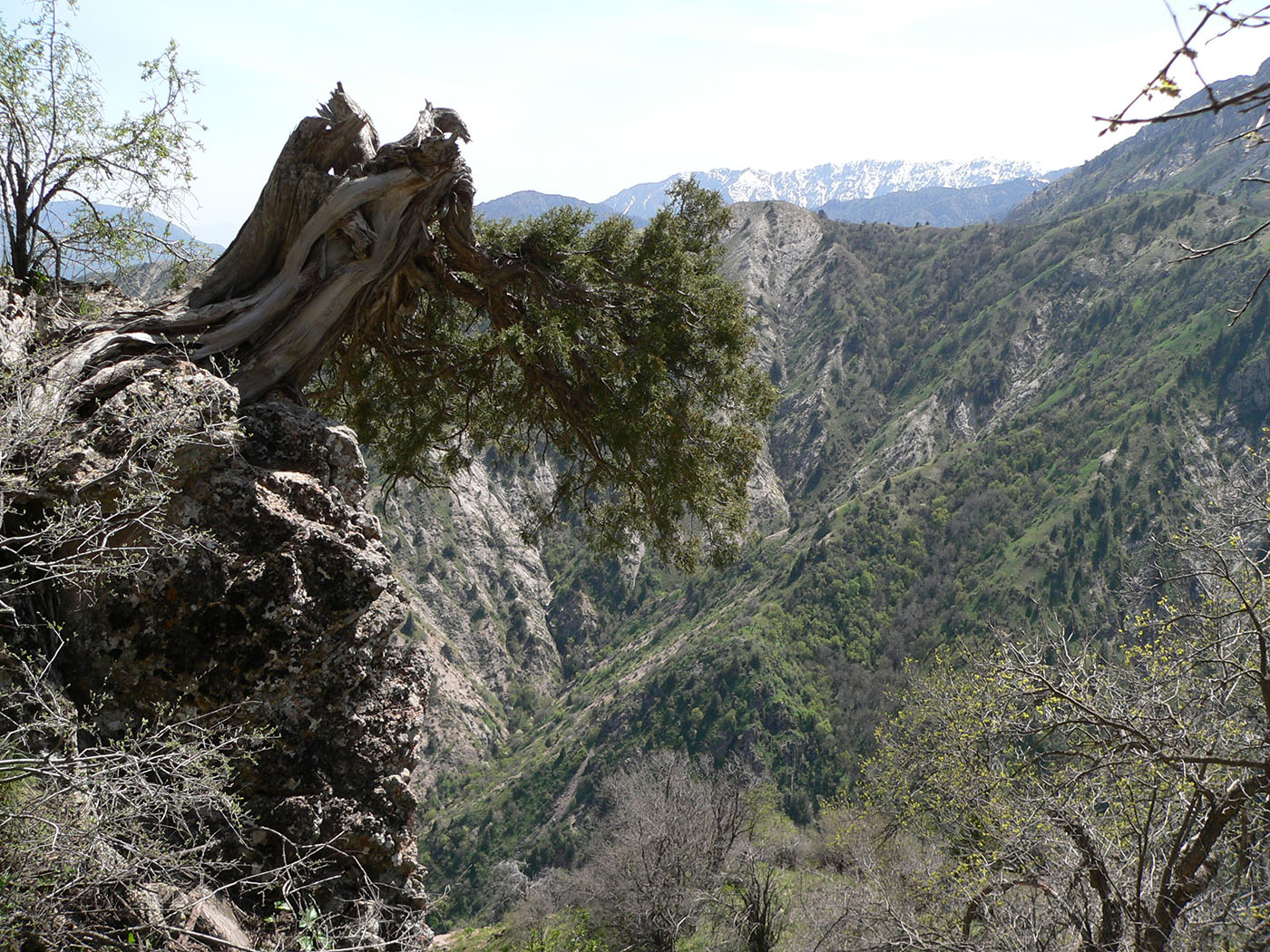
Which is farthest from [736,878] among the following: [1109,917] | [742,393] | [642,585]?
[642,585]

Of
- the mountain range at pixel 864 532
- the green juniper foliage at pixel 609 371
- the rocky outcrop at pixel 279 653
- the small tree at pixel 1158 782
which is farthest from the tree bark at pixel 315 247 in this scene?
the mountain range at pixel 864 532

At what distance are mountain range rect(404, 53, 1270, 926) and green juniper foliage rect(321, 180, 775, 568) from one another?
47488 millimetres

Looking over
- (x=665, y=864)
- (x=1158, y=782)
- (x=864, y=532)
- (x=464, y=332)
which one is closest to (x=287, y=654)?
(x=464, y=332)

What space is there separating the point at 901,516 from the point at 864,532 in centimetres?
530

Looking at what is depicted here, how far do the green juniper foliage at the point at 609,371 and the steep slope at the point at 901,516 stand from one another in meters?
59.1

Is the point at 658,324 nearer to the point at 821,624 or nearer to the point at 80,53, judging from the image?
the point at 80,53

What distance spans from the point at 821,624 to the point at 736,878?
73.5 meters

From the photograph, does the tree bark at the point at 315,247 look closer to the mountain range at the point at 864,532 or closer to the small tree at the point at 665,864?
the small tree at the point at 665,864

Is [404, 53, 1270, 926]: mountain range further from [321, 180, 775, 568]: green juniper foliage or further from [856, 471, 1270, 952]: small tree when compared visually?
[856, 471, 1270, 952]: small tree

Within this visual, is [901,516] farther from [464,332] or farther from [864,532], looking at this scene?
[464,332]

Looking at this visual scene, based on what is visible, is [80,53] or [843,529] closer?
[80,53]

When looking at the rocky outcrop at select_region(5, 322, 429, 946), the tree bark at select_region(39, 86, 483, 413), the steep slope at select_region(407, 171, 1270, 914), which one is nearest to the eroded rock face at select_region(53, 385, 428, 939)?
the rocky outcrop at select_region(5, 322, 429, 946)

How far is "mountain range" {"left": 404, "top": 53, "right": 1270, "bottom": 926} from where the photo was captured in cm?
7912

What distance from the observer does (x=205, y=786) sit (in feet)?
12.5
